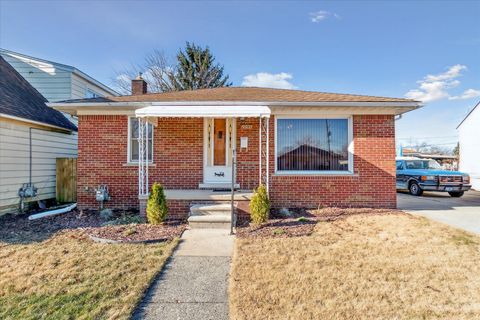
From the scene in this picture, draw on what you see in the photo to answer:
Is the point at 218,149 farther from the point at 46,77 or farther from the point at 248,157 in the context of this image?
the point at 46,77

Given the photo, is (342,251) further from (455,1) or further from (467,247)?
(455,1)

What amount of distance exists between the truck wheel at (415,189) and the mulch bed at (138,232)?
11549 mm

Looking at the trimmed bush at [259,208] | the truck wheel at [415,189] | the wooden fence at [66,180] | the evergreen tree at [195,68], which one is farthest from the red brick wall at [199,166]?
the evergreen tree at [195,68]

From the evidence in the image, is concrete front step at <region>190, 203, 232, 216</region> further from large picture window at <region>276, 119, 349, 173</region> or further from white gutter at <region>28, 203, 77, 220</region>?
white gutter at <region>28, 203, 77, 220</region>

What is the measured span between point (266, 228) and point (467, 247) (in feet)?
12.4

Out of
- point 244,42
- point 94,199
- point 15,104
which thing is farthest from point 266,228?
point 244,42

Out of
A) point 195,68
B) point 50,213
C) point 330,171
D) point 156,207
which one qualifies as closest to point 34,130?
point 50,213

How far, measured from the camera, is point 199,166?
27.2ft

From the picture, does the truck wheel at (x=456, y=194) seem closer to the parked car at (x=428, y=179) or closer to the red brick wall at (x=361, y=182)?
the parked car at (x=428, y=179)

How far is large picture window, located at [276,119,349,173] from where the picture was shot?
8.41m

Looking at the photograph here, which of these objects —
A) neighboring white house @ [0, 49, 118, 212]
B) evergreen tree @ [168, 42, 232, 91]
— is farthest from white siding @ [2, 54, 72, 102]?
evergreen tree @ [168, 42, 232, 91]

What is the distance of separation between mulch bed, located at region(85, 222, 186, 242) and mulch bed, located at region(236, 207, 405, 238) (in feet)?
4.84

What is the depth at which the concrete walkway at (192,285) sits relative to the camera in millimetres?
3027

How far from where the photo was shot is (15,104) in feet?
28.3
